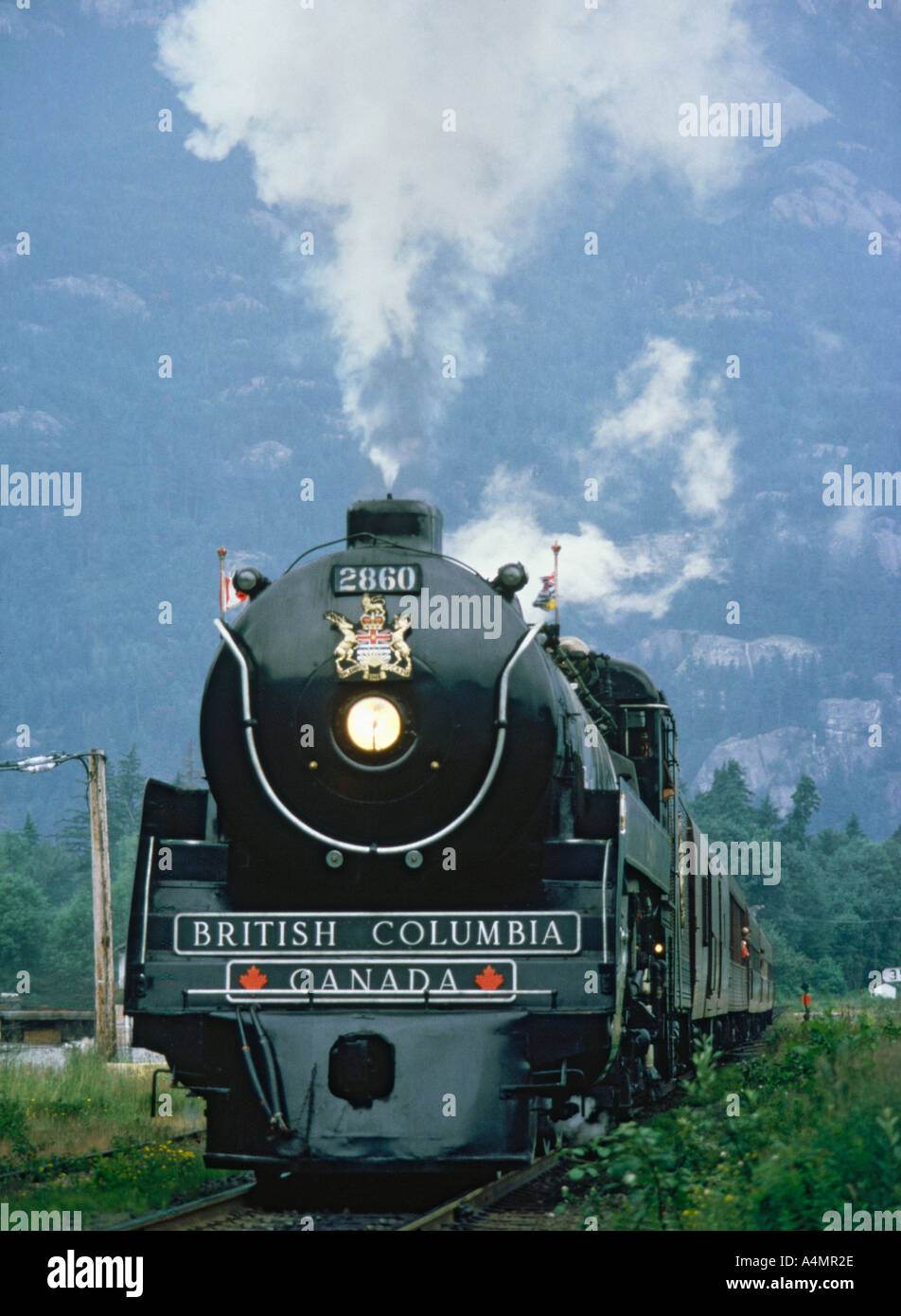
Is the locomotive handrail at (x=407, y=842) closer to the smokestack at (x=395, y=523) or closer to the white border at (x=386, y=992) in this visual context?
the white border at (x=386, y=992)

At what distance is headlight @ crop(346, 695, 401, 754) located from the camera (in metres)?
8.37

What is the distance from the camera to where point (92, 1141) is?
45.2 ft

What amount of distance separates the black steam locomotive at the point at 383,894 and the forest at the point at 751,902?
47391 millimetres

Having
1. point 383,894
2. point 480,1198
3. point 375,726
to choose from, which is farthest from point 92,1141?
point 375,726

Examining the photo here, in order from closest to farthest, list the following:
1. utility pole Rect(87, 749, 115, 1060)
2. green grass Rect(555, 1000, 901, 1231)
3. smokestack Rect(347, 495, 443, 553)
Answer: green grass Rect(555, 1000, 901, 1231)
smokestack Rect(347, 495, 443, 553)
utility pole Rect(87, 749, 115, 1060)

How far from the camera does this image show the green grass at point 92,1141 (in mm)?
9969

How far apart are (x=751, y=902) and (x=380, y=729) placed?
88.5 metres

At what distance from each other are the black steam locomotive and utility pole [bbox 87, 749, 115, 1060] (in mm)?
13129

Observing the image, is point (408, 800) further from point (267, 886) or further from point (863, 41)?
point (863, 41)

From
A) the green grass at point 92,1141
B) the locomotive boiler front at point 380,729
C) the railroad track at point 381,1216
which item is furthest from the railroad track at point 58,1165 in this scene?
the locomotive boiler front at point 380,729

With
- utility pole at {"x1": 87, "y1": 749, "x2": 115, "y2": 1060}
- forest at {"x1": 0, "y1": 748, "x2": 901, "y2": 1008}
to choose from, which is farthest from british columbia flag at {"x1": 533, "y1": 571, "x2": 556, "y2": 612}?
forest at {"x1": 0, "y1": 748, "x2": 901, "y2": 1008}

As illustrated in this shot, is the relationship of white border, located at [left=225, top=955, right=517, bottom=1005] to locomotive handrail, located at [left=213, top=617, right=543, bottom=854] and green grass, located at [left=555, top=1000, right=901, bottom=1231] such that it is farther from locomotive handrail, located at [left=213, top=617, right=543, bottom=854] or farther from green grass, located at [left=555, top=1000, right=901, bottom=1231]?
green grass, located at [left=555, top=1000, right=901, bottom=1231]

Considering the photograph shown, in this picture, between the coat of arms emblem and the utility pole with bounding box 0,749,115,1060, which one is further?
the utility pole with bounding box 0,749,115,1060

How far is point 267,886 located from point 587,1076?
2110 millimetres
